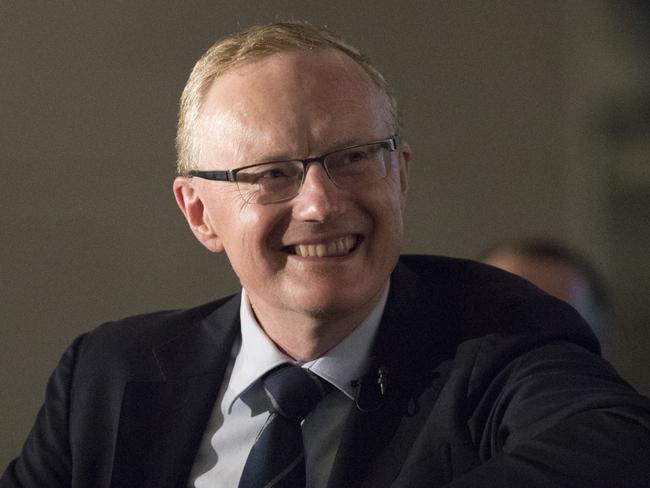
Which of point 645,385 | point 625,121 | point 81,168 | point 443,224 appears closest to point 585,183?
point 625,121

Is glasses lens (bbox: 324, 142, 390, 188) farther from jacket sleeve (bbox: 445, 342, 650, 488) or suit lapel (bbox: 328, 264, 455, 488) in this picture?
jacket sleeve (bbox: 445, 342, 650, 488)

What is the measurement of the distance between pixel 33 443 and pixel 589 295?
1.55 m

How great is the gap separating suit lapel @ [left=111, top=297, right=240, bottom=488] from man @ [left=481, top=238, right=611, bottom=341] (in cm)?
111

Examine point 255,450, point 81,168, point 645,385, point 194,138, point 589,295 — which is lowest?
point 645,385

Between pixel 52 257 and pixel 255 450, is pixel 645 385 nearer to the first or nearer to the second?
pixel 52 257

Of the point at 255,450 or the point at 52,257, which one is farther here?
the point at 52,257

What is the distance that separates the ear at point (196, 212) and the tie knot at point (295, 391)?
0.27 m

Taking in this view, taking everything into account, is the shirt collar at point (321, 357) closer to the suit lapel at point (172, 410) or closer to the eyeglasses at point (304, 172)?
the suit lapel at point (172, 410)

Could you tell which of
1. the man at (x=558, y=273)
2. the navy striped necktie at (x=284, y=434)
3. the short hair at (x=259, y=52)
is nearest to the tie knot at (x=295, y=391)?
the navy striped necktie at (x=284, y=434)

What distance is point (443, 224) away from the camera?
353cm

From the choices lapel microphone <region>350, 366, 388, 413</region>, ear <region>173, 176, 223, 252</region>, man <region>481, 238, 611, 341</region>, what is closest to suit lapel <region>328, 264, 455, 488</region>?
lapel microphone <region>350, 366, 388, 413</region>

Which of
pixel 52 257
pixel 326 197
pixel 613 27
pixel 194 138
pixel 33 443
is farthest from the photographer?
pixel 613 27

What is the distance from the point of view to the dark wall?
3.19 m

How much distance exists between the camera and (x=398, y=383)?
1.53m
